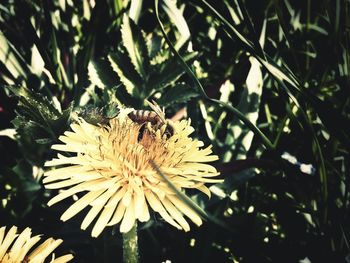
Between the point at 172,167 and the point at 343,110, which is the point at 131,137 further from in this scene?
the point at 343,110

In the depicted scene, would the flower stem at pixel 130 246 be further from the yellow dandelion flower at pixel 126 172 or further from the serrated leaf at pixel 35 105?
the serrated leaf at pixel 35 105

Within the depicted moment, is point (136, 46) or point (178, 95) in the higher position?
point (136, 46)

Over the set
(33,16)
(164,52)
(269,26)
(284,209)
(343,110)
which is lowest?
(284,209)

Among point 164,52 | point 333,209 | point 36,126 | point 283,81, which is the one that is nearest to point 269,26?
point 164,52

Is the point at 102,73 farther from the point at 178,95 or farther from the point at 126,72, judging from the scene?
the point at 178,95

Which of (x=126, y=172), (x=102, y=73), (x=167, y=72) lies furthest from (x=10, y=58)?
(x=126, y=172)

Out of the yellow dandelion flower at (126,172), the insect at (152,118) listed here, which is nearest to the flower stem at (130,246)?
the yellow dandelion flower at (126,172)
